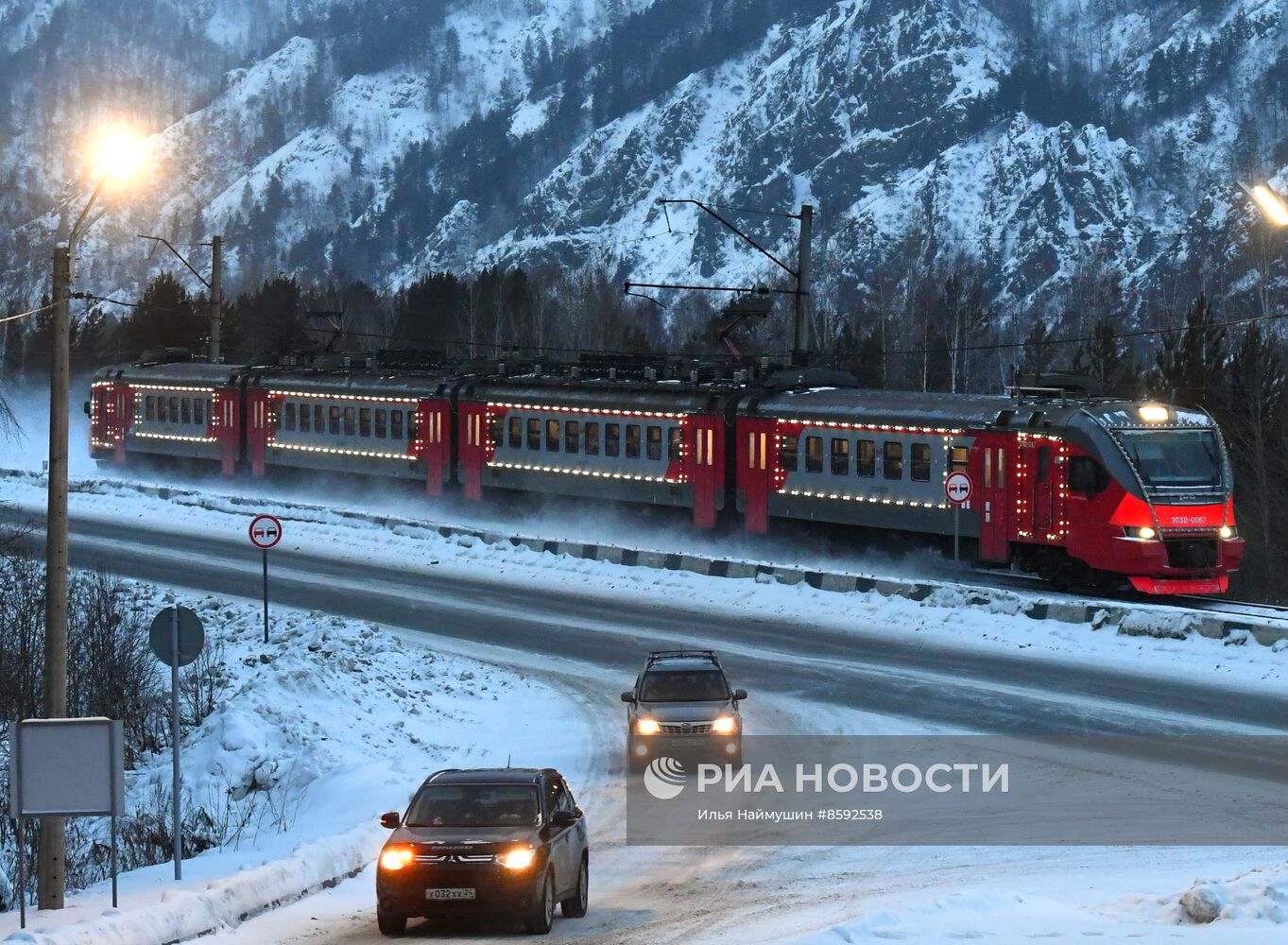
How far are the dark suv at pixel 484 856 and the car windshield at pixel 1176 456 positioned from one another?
Answer: 17.8 metres

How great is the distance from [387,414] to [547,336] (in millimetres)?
55067

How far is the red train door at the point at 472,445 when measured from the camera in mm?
46406

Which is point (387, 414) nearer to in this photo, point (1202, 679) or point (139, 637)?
point (139, 637)

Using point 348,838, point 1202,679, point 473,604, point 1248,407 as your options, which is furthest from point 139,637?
point 1248,407

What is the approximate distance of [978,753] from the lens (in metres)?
20.5

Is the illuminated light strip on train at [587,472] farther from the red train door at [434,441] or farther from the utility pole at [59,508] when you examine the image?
the utility pole at [59,508]

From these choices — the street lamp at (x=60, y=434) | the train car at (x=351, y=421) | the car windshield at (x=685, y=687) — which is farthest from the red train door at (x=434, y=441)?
the street lamp at (x=60, y=434)

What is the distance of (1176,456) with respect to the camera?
29828 mm

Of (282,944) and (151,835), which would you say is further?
(151,835)

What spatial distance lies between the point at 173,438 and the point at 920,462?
32.6 m

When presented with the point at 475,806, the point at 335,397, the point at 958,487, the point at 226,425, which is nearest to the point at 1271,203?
the point at 475,806

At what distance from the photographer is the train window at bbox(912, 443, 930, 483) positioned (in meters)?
33.8

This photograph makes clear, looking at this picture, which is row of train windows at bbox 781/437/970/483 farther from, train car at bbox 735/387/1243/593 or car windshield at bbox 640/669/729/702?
car windshield at bbox 640/669/729/702

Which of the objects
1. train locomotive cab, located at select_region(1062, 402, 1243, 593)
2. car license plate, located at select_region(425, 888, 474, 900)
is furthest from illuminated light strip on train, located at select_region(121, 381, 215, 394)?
car license plate, located at select_region(425, 888, 474, 900)
